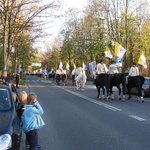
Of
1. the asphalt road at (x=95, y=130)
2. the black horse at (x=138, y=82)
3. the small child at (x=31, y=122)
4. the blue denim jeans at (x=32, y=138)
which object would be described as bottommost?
the asphalt road at (x=95, y=130)

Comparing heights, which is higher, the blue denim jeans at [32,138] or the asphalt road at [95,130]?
the blue denim jeans at [32,138]

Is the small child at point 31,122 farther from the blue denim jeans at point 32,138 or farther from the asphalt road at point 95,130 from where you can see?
the asphalt road at point 95,130

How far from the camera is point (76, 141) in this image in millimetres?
7844

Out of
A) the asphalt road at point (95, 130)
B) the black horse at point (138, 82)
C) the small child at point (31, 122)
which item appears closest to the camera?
the small child at point (31, 122)

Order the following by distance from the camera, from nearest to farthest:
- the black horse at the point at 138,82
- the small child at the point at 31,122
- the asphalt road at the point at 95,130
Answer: the small child at the point at 31,122 → the asphalt road at the point at 95,130 → the black horse at the point at 138,82

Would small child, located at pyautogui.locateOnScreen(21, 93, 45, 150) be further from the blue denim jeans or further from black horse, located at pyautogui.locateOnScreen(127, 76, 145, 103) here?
black horse, located at pyautogui.locateOnScreen(127, 76, 145, 103)

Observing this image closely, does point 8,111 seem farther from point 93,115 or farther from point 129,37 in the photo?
point 129,37

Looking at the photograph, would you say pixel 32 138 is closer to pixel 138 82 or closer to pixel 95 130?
pixel 95 130

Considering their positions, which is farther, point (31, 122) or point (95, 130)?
point (95, 130)

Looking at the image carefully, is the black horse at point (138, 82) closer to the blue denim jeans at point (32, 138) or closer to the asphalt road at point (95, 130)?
the asphalt road at point (95, 130)

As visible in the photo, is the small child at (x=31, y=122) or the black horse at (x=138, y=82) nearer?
the small child at (x=31, y=122)

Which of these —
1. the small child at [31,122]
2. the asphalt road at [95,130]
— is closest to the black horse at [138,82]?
the asphalt road at [95,130]

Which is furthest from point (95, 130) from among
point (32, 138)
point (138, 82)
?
point (138, 82)

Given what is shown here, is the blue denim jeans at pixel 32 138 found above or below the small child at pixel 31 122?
below
